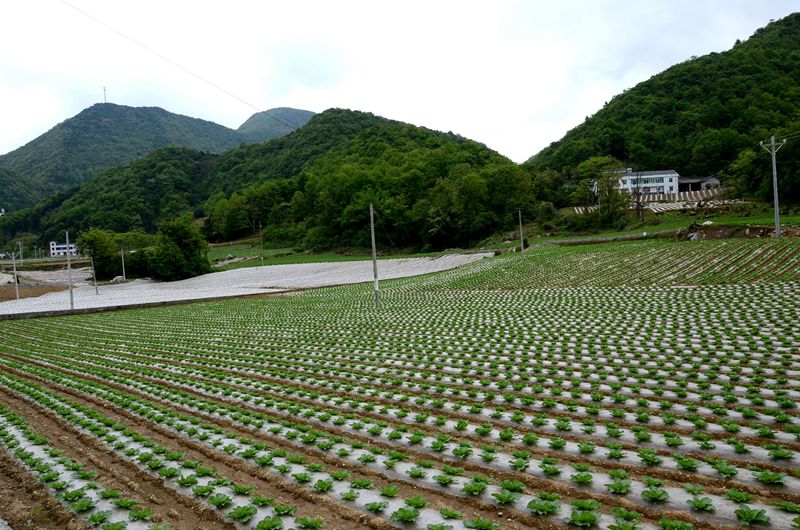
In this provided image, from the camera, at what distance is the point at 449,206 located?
242ft

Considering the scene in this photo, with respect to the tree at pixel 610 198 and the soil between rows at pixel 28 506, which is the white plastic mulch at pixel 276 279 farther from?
the soil between rows at pixel 28 506

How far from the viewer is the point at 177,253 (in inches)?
2665

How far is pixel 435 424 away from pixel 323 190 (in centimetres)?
8691

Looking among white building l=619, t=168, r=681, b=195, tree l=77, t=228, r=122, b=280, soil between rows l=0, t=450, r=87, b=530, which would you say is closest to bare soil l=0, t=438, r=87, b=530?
soil between rows l=0, t=450, r=87, b=530

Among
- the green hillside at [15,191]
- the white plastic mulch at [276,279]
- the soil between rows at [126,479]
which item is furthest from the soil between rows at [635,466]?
the green hillside at [15,191]

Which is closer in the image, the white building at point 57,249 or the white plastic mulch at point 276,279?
the white plastic mulch at point 276,279

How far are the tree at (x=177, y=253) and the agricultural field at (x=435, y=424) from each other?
175 ft

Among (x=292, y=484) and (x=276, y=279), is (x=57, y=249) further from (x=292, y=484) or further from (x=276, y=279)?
(x=292, y=484)

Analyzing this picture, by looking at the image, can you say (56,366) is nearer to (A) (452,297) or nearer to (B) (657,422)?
(B) (657,422)

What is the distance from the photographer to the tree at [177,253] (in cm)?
6762

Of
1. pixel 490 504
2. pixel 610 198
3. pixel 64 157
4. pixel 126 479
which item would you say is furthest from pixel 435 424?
pixel 64 157

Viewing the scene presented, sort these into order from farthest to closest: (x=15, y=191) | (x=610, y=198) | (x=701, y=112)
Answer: (x=15, y=191), (x=701, y=112), (x=610, y=198)

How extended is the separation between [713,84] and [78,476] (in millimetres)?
107851

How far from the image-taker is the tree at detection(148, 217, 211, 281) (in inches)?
2662
